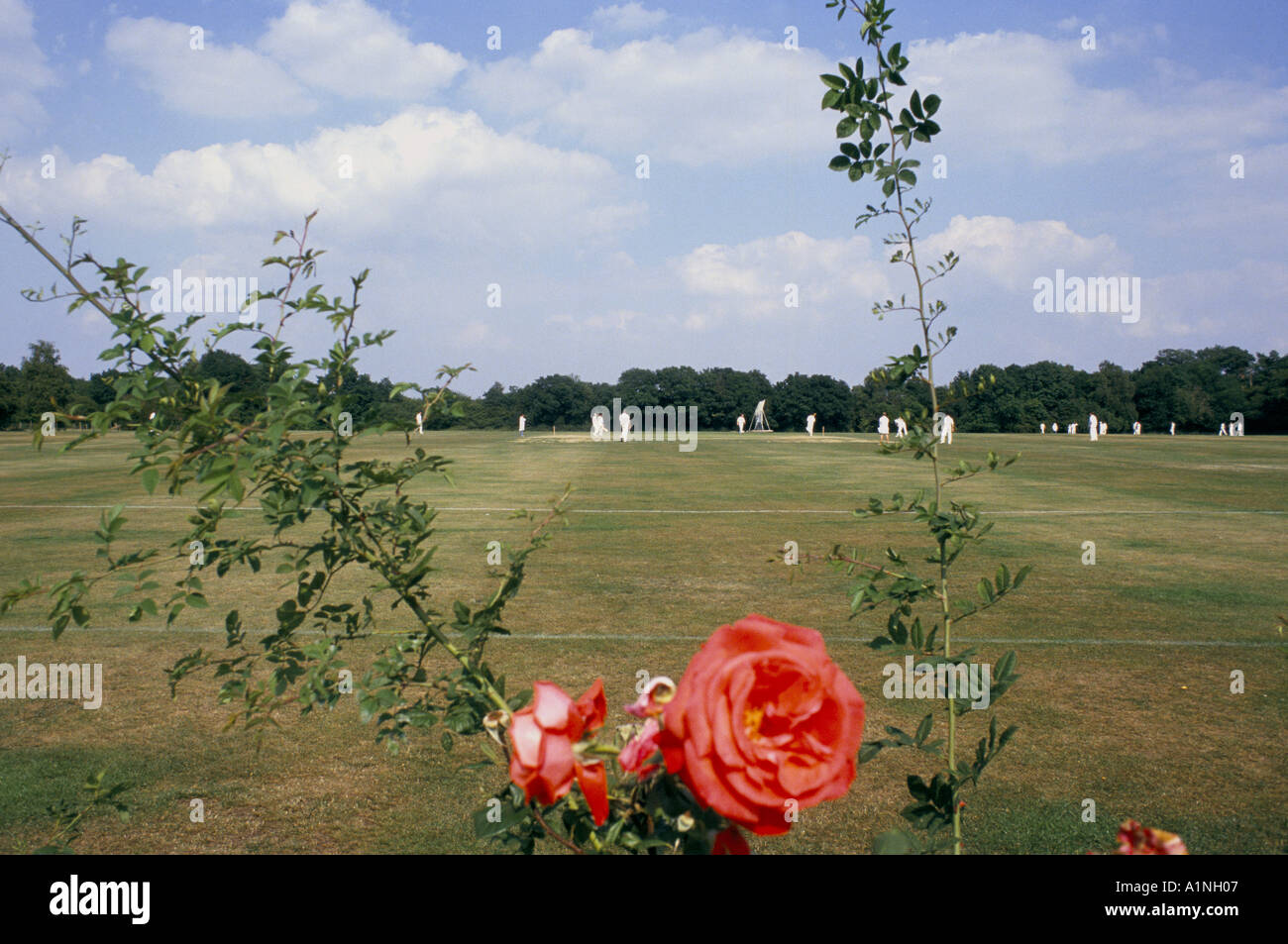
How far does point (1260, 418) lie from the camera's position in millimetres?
95812

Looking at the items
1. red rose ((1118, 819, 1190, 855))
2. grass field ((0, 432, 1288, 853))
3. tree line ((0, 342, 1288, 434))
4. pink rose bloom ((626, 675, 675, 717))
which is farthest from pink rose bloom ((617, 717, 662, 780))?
tree line ((0, 342, 1288, 434))

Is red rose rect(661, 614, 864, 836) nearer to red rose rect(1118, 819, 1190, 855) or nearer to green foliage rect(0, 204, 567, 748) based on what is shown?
red rose rect(1118, 819, 1190, 855)

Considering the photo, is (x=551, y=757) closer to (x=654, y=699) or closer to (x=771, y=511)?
(x=654, y=699)

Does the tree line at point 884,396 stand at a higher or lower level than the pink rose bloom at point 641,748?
higher

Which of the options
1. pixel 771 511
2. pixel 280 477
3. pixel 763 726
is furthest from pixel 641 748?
pixel 771 511

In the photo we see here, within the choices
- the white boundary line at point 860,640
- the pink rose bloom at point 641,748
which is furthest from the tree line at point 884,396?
the pink rose bloom at point 641,748

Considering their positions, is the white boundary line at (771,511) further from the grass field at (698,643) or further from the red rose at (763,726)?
the red rose at (763,726)

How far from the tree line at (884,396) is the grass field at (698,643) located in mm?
62327

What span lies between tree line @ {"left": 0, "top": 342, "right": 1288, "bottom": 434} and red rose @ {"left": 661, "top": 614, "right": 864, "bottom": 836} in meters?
73.1

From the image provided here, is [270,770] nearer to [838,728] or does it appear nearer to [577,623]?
[577,623]

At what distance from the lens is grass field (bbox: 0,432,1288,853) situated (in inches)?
165

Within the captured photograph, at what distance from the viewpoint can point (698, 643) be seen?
279 inches

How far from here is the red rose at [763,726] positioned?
81 centimetres
